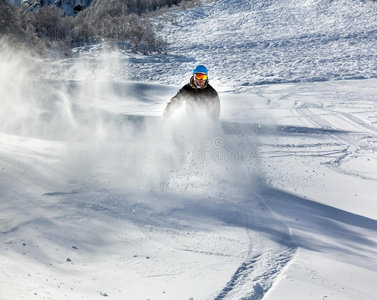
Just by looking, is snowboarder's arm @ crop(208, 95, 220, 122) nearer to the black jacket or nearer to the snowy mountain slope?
the black jacket

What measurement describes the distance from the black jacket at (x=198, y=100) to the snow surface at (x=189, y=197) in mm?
280

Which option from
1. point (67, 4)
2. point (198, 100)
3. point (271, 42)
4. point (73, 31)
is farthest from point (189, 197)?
point (67, 4)

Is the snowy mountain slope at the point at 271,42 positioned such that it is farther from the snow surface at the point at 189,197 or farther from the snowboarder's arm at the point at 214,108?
the snowboarder's arm at the point at 214,108

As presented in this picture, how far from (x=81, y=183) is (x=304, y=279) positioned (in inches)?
114

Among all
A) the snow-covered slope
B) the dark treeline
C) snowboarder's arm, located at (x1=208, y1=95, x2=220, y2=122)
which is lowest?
snowboarder's arm, located at (x1=208, y1=95, x2=220, y2=122)

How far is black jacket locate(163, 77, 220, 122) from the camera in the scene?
6.33 meters

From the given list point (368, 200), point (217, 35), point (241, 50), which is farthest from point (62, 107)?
point (217, 35)

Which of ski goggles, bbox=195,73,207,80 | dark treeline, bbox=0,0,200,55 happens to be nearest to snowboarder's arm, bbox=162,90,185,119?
ski goggles, bbox=195,73,207,80

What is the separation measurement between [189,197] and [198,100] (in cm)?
255

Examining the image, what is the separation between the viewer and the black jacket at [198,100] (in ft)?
20.8

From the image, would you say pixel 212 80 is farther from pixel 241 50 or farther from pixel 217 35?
pixel 217 35

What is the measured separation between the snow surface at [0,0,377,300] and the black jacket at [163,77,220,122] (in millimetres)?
280

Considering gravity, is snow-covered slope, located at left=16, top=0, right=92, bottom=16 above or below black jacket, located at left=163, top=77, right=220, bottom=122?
above

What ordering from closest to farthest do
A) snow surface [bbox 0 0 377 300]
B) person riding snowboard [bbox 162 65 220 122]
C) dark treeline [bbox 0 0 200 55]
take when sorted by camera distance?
snow surface [bbox 0 0 377 300] < person riding snowboard [bbox 162 65 220 122] < dark treeline [bbox 0 0 200 55]
